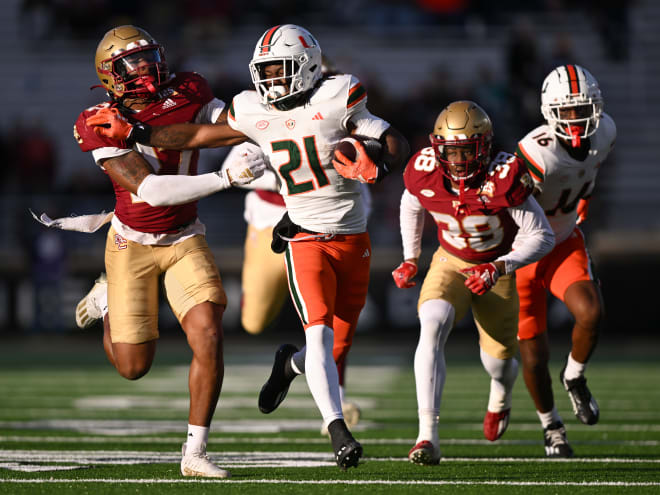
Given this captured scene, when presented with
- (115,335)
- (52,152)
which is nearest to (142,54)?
(115,335)

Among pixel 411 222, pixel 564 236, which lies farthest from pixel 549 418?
pixel 411 222

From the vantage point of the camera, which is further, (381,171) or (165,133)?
(165,133)

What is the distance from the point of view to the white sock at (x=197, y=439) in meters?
4.18

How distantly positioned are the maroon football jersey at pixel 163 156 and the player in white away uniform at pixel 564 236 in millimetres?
1607

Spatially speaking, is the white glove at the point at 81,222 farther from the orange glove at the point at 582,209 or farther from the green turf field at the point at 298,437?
the orange glove at the point at 582,209

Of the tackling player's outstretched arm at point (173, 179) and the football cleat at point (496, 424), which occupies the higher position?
the tackling player's outstretched arm at point (173, 179)

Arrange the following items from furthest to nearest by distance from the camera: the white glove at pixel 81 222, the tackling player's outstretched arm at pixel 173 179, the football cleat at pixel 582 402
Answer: the football cleat at pixel 582 402 < the white glove at pixel 81 222 < the tackling player's outstretched arm at pixel 173 179

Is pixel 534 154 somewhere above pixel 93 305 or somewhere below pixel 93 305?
above

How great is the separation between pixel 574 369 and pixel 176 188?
2186 mm

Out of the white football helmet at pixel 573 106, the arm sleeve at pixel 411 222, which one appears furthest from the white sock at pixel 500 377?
the white football helmet at pixel 573 106

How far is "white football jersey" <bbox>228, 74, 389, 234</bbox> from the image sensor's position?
14.2 feet

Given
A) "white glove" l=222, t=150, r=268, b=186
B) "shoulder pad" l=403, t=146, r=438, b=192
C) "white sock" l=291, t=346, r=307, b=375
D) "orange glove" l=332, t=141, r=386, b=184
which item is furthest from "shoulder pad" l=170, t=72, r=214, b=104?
"white sock" l=291, t=346, r=307, b=375

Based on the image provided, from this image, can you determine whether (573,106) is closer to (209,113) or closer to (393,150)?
(393,150)

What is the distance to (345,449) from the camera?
3.80 m
